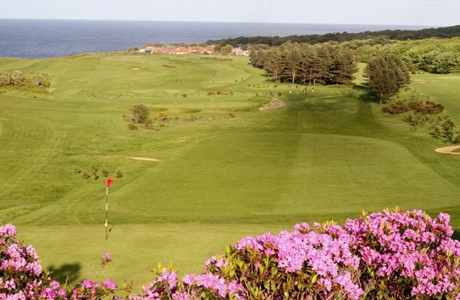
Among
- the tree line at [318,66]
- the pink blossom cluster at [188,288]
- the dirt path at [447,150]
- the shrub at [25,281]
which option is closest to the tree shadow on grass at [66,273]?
the shrub at [25,281]

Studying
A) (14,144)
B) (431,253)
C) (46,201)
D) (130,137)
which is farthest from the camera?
(130,137)

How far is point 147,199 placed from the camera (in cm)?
3130

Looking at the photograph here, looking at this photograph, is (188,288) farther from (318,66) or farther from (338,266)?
(318,66)

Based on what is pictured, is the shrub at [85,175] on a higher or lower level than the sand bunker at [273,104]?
lower

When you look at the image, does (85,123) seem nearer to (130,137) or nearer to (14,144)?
(130,137)

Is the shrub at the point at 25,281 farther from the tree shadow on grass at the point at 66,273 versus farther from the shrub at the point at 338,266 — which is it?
the tree shadow on grass at the point at 66,273

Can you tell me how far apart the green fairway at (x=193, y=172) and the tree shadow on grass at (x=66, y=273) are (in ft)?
0.26

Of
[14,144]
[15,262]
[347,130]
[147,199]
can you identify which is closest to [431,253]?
[15,262]

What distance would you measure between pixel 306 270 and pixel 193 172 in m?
31.4

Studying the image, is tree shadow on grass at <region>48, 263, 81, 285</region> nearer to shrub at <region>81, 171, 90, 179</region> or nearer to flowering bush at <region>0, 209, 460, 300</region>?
flowering bush at <region>0, 209, 460, 300</region>

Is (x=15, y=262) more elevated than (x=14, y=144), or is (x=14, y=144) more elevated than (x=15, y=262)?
(x=15, y=262)

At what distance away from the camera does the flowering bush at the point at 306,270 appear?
7957mm

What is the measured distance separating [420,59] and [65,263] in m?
147

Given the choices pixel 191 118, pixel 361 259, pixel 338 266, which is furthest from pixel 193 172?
pixel 191 118
